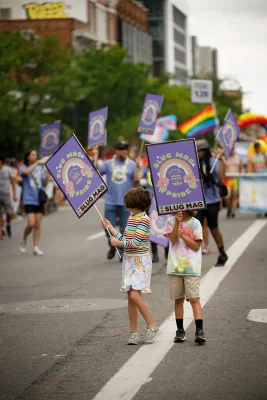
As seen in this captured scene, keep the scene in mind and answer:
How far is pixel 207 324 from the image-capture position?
10.0 metres

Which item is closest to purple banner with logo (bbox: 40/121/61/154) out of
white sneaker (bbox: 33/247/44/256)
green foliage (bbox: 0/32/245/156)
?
white sneaker (bbox: 33/247/44/256)

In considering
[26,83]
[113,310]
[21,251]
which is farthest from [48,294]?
[26,83]

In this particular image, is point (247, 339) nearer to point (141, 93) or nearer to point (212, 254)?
point (212, 254)

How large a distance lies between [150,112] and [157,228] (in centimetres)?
A: 378

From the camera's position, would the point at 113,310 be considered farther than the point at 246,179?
No

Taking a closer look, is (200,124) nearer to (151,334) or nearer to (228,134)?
(228,134)

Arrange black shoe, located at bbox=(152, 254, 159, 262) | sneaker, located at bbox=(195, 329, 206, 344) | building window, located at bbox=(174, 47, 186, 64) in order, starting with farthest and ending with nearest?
building window, located at bbox=(174, 47, 186, 64) → black shoe, located at bbox=(152, 254, 159, 262) → sneaker, located at bbox=(195, 329, 206, 344)

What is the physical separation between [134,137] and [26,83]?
20.4 meters

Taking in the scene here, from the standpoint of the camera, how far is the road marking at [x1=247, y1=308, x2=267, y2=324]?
10141 mm

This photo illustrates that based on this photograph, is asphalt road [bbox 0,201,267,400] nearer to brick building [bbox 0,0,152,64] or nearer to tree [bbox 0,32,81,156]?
tree [bbox 0,32,81,156]

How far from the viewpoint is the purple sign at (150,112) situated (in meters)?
19.5

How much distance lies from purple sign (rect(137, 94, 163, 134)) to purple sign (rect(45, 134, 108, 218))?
945 centimetres

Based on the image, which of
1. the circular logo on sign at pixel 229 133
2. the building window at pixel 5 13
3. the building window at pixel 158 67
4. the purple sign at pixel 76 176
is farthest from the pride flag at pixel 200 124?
the building window at pixel 158 67

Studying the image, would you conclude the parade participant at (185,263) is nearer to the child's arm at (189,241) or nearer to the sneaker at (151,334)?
the child's arm at (189,241)
